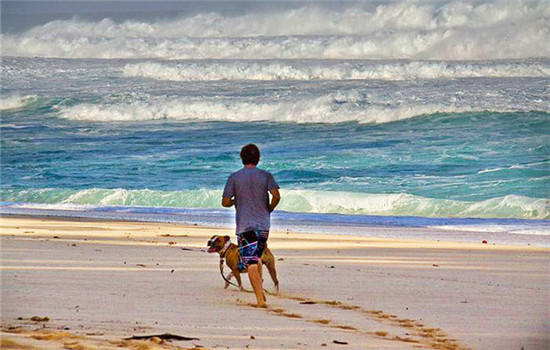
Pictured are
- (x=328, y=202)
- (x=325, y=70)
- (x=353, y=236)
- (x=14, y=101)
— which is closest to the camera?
(x=353, y=236)

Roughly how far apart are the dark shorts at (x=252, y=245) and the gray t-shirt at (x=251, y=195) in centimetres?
5

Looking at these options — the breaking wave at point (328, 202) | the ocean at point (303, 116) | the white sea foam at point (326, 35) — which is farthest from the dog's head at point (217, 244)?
the white sea foam at point (326, 35)

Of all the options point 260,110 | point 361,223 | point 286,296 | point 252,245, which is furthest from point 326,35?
point 252,245

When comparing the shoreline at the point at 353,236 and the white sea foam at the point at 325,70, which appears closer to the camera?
the shoreline at the point at 353,236

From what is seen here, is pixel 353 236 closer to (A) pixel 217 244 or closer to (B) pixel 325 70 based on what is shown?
(A) pixel 217 244

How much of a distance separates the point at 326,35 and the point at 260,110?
22686 mm

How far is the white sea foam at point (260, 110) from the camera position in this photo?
111 ft

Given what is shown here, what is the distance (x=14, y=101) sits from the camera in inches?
1679

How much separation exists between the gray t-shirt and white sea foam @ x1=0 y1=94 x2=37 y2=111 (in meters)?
34.7

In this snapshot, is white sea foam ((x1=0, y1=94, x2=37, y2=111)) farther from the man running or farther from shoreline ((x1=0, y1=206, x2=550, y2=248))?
the man running

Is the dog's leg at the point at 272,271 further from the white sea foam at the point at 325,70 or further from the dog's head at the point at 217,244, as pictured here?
the white sea foam at the point at 325,70

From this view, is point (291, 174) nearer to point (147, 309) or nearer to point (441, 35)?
point (147, 309)

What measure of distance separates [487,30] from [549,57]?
4936mm

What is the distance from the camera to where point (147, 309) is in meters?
7.91
